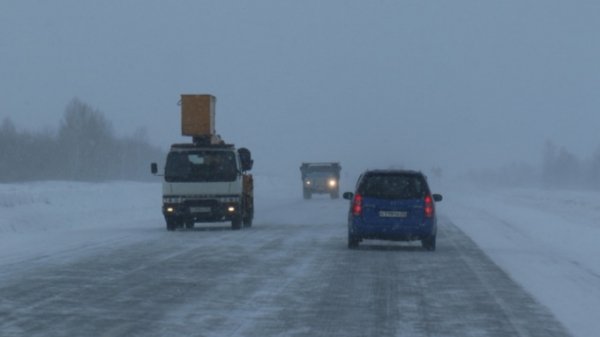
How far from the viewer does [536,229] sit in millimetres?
33812

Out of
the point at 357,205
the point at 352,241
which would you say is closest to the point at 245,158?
the point at 352,241

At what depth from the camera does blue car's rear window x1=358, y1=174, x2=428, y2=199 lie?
2325 centimetres

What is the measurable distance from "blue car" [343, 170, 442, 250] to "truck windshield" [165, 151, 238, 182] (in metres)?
8.48

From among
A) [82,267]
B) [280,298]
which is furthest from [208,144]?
[280,298]

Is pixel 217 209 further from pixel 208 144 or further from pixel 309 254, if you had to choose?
pixel 309 254

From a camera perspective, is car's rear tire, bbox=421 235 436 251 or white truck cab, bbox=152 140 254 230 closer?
car's rear tire, bbox=421 235 436 251

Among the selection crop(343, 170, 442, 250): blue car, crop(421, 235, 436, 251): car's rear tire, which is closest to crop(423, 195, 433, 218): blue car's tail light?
crop(343, 170, 442, 250): blue car

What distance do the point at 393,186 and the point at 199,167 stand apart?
929 centimetres

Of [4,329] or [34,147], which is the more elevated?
[34,147]

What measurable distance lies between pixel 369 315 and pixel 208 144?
802 inches

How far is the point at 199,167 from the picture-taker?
31.4 metres

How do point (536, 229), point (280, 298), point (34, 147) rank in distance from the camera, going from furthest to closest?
point (34, 147)
point (536, 229)
point (280, 298)

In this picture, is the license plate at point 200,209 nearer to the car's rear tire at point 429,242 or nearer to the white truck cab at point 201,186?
the white truck cab at point 201,186

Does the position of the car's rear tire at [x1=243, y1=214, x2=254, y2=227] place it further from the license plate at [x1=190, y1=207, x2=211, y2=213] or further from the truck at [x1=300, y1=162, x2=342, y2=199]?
the truck at [x1=300, y1=162, x2=342, y2=199]
